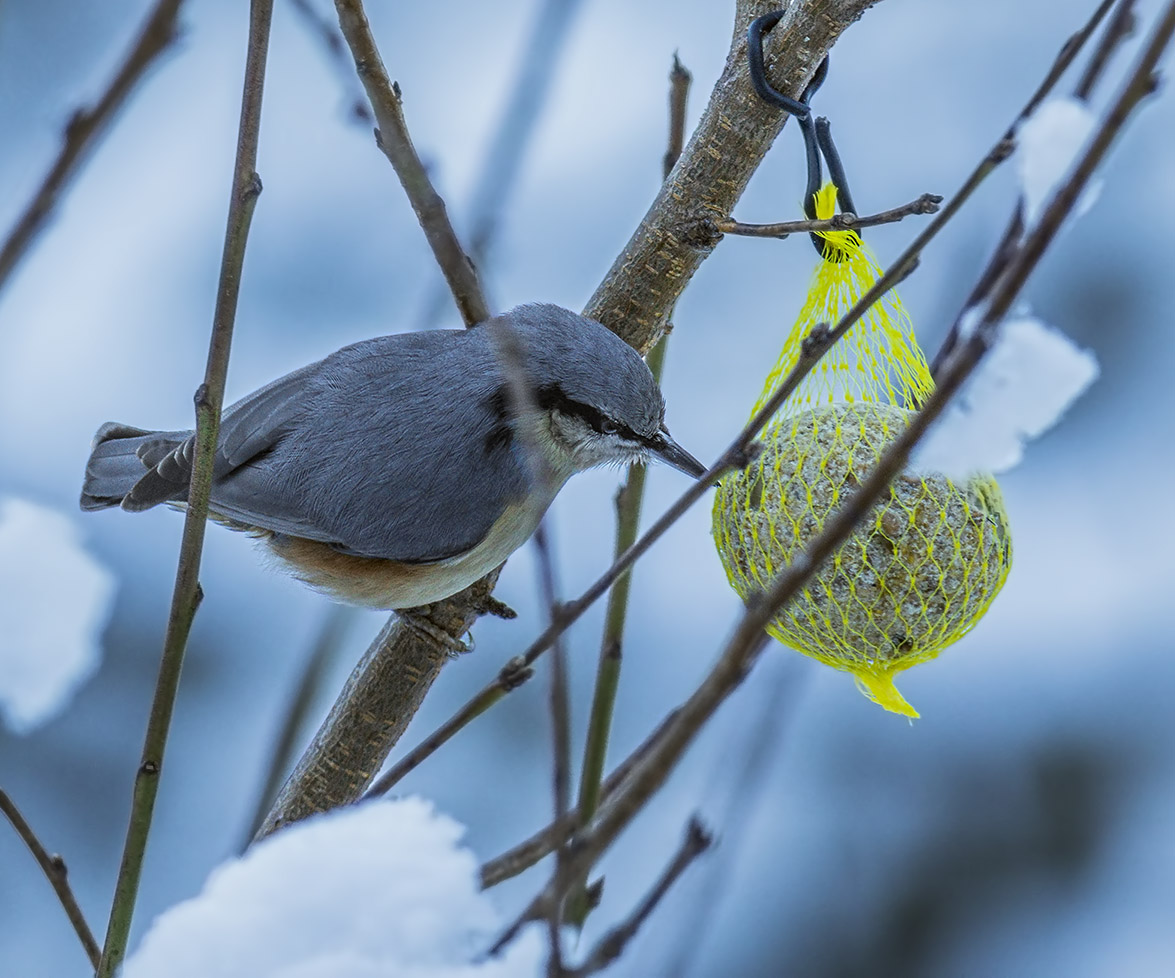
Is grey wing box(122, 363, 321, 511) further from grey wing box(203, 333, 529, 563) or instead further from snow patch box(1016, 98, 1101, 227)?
snow patch box(1016, 98, 1101, 227)

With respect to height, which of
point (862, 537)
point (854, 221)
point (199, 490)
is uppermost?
point (854, 221)

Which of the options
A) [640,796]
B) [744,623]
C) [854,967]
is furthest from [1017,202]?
[854,967]

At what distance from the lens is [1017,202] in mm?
754

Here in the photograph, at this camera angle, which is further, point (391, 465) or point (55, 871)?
point (391, 465)

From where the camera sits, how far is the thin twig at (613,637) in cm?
88

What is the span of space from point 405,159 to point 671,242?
0.72 m

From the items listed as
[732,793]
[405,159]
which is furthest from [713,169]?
[732,793]

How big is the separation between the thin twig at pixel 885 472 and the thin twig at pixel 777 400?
5.6 inches

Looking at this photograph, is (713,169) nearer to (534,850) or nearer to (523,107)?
(523,107)

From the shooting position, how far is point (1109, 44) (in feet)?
2.26

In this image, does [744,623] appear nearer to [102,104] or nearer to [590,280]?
[102,104]

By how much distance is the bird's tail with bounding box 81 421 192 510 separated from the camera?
1.85 meters

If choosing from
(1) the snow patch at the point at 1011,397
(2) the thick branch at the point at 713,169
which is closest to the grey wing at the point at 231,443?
(2) the thick branch at the point at 713,169

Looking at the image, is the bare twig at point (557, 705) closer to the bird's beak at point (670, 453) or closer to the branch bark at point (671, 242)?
the branch bark at point (671, 242)
